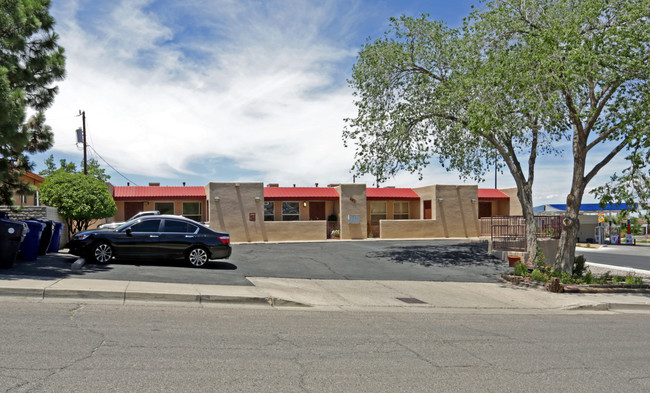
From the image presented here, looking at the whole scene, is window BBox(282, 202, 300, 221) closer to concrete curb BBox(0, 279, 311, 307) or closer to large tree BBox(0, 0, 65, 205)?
→ large tree BBox(0, 0, 65, 205)

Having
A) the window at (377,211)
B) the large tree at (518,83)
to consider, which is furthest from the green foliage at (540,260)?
the window at (377,211)

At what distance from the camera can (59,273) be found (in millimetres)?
12242

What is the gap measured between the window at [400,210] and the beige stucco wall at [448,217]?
3.70 meters

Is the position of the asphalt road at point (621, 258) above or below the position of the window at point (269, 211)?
below

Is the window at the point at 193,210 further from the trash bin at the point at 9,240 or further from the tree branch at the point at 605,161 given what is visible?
the tree branch at the point at 605,161

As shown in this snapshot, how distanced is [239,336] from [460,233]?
94.8 ft

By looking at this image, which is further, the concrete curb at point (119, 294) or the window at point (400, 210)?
the window at point (400, 210)

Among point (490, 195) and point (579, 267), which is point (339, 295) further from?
point (490, 195)

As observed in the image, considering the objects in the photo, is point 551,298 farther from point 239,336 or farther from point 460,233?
point 460,233

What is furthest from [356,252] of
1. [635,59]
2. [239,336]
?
[239,336]

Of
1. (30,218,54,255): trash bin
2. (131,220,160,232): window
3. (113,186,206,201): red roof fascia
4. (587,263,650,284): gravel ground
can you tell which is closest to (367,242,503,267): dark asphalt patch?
(587,263,650,284): gravel ground

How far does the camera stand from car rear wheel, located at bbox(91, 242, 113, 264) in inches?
570

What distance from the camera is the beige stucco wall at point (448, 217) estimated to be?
33219 mm

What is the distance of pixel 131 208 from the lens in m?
34.8
